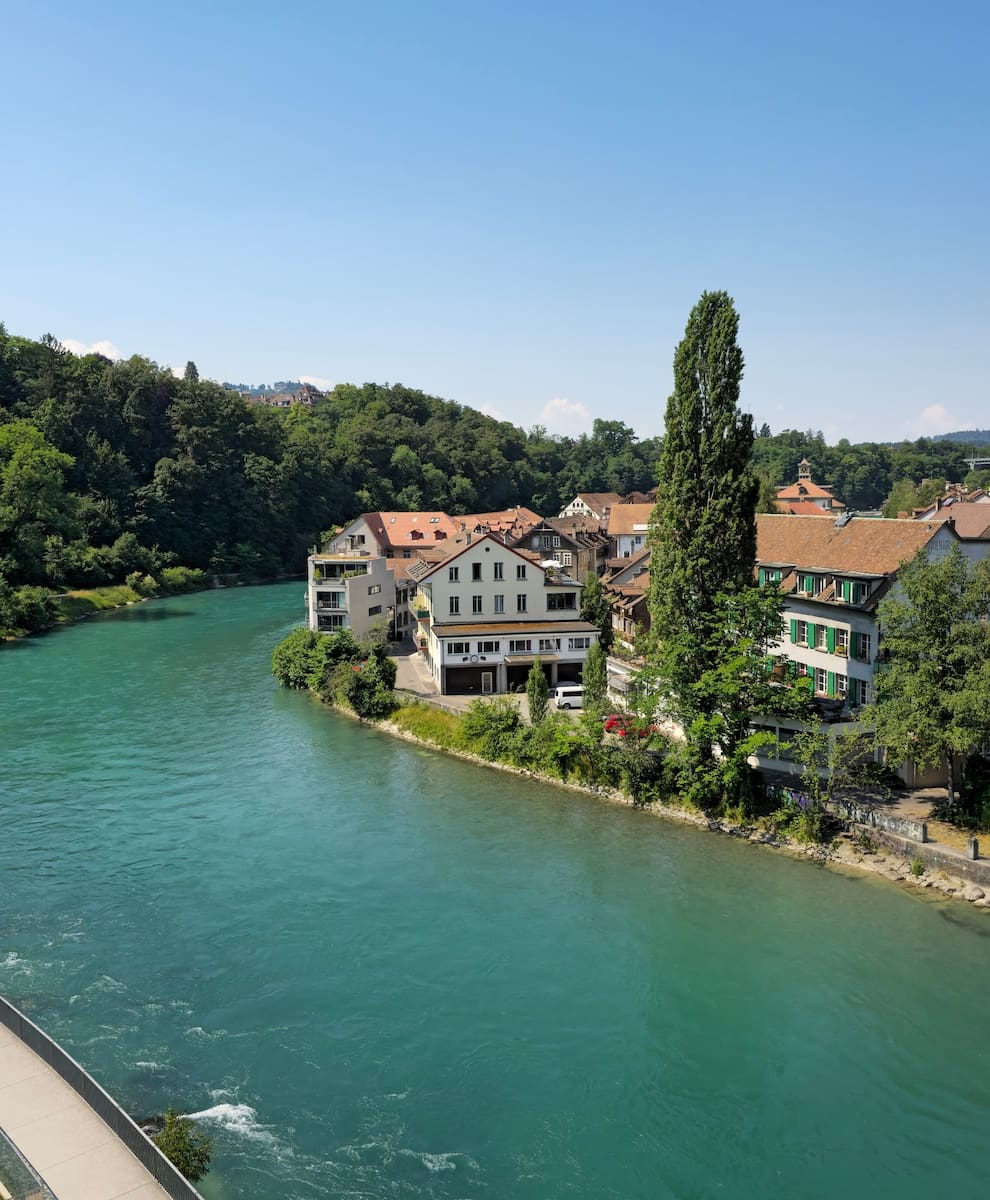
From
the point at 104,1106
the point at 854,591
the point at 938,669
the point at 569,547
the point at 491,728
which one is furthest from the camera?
the point at 569,547

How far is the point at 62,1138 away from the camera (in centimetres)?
1213

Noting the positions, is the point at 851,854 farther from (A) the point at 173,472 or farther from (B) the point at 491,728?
(A) the point at 173,472

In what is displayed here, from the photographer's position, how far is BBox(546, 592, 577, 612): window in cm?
4378

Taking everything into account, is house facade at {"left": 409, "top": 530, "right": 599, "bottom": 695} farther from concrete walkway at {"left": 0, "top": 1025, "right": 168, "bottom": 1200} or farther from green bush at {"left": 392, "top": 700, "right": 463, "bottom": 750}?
concrete walkway at {"left": 0, "top": 1025, "right": 168, "bottom": 1200}

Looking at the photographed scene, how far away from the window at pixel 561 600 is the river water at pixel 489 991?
13.8 meters

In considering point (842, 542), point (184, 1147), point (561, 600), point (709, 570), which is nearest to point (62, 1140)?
point (184, 1147)

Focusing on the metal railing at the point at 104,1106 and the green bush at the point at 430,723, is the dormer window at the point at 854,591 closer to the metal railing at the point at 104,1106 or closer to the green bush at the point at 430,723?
the green bush at the point at 430,723

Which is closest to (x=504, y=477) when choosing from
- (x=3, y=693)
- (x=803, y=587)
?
(x=3, y=693)

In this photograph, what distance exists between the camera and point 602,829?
2766 centimetres

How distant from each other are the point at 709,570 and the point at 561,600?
51.5 feet

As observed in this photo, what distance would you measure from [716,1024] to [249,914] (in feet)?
36.5

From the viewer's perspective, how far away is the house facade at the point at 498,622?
136ft

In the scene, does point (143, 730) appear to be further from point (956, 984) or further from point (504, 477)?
point (504, 477)

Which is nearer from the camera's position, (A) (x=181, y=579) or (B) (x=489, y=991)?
(B) (x=489, y=991)
